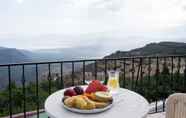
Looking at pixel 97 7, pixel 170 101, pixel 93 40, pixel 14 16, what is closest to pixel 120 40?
pixel 93 40

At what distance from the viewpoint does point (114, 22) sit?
30.0 feet

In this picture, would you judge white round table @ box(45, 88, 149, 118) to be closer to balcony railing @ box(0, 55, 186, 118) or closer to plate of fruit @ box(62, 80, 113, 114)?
plate of fruit @ box(62, 80, 113, 114)

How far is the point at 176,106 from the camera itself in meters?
1.86

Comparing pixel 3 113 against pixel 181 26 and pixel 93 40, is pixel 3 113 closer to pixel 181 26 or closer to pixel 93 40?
pixel 93 40

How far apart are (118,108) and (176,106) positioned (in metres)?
0.41

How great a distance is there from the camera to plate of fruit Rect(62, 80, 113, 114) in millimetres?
1646

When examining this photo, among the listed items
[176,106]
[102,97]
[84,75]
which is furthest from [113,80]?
[84,75]

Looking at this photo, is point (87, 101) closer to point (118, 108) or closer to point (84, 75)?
point (118, 108)

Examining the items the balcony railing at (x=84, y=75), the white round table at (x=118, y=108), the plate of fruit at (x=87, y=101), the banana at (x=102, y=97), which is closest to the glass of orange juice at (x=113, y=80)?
the white round table at (x=118, y=108)

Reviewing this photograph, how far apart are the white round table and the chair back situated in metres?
0.17

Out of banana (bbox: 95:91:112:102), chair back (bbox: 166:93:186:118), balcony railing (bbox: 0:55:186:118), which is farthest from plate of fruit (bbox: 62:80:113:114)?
balcony railing (bbox: 0:55:186:118)

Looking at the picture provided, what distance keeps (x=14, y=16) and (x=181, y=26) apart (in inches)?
201

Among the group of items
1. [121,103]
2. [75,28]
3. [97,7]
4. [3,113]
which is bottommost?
[3,113]

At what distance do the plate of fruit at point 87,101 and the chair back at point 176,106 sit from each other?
16.2 inches
